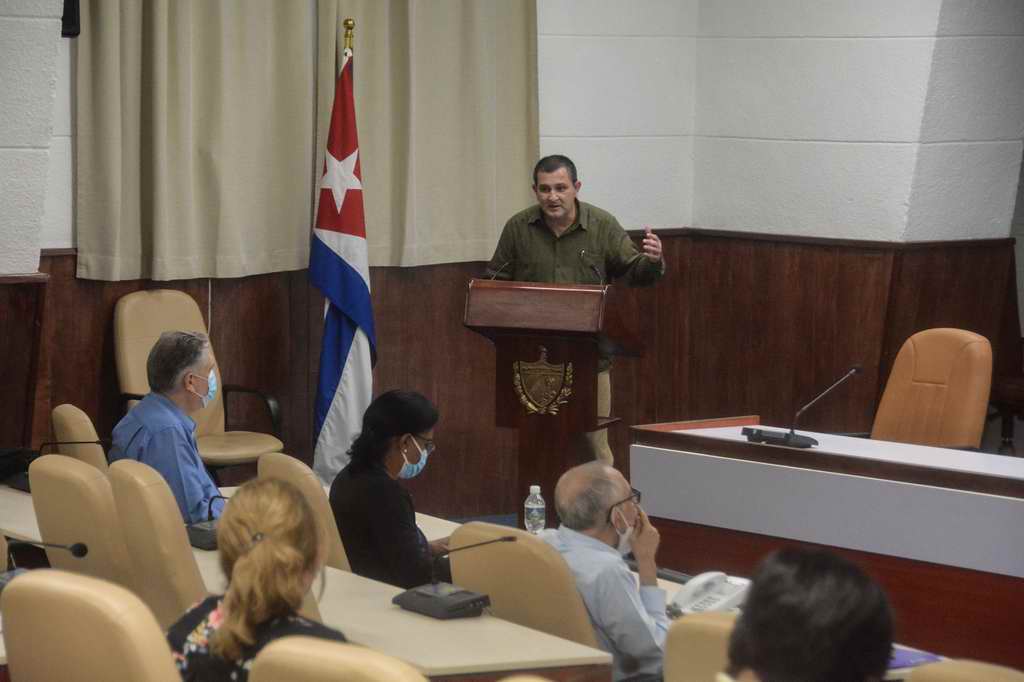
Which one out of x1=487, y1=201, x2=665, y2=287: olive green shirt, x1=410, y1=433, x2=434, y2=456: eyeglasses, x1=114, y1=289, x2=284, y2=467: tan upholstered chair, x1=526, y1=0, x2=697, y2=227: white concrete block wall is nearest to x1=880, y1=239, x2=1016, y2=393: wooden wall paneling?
x1=526, y1=0, x2=697, y2=227: white concrete block wall

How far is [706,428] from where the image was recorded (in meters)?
5.34

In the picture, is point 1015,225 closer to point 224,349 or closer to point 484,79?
point 484,79

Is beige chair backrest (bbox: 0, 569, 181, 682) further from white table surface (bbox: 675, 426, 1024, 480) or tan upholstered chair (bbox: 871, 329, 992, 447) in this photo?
tan upholstered chair (bbox: 871, 329, 992, 447)

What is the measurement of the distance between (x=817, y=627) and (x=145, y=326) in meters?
4.68

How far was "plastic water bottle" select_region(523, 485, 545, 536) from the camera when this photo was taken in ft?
17.2

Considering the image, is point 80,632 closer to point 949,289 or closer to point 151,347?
point 151,347

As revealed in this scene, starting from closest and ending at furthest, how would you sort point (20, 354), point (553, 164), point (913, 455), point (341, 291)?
point (913, 455) < point (20, 354) < point (553, 164) < point (341, 291)

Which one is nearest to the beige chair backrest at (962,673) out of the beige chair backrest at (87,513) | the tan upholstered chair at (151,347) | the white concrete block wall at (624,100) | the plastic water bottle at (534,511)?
the beige chair backrest at (87,513)

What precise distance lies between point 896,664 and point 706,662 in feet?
2.89

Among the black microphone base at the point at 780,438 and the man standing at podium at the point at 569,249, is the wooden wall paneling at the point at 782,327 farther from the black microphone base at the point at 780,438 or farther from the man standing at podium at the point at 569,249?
the black microphone base at the point at 780,438

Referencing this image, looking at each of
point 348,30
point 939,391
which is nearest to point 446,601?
point 939,391

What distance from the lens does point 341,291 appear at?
21.7ft

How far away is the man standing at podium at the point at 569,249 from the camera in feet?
19.9

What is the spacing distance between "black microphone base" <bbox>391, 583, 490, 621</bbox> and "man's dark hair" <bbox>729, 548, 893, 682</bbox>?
1.39 meters
